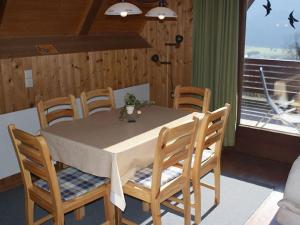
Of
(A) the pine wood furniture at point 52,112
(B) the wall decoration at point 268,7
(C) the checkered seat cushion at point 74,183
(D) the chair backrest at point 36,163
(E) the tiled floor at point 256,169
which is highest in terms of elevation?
(B) the wall decoration at point 268,7

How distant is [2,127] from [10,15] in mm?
1085

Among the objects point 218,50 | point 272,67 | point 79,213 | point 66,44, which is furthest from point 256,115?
point 79,213

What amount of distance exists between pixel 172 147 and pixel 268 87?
246cm

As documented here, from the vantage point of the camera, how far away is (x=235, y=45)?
430 cm

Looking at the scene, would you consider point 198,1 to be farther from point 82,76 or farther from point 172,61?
point 82,76

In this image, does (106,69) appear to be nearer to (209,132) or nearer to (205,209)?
(209,132)

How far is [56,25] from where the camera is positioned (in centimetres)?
389

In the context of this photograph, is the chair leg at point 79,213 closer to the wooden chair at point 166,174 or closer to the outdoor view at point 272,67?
the wooden chair at point 166,174

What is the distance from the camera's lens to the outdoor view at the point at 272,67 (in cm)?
407

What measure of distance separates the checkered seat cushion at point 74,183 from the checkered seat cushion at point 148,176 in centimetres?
25

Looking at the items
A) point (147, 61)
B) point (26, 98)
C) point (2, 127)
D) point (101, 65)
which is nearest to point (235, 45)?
point (147, 61)

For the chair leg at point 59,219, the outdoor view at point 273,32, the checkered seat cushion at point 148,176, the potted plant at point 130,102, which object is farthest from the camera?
the outdoor view at point 273,32

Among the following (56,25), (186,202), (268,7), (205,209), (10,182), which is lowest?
(205,209)

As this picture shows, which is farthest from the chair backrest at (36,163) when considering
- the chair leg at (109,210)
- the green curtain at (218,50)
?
the green curtain at (218,50)
